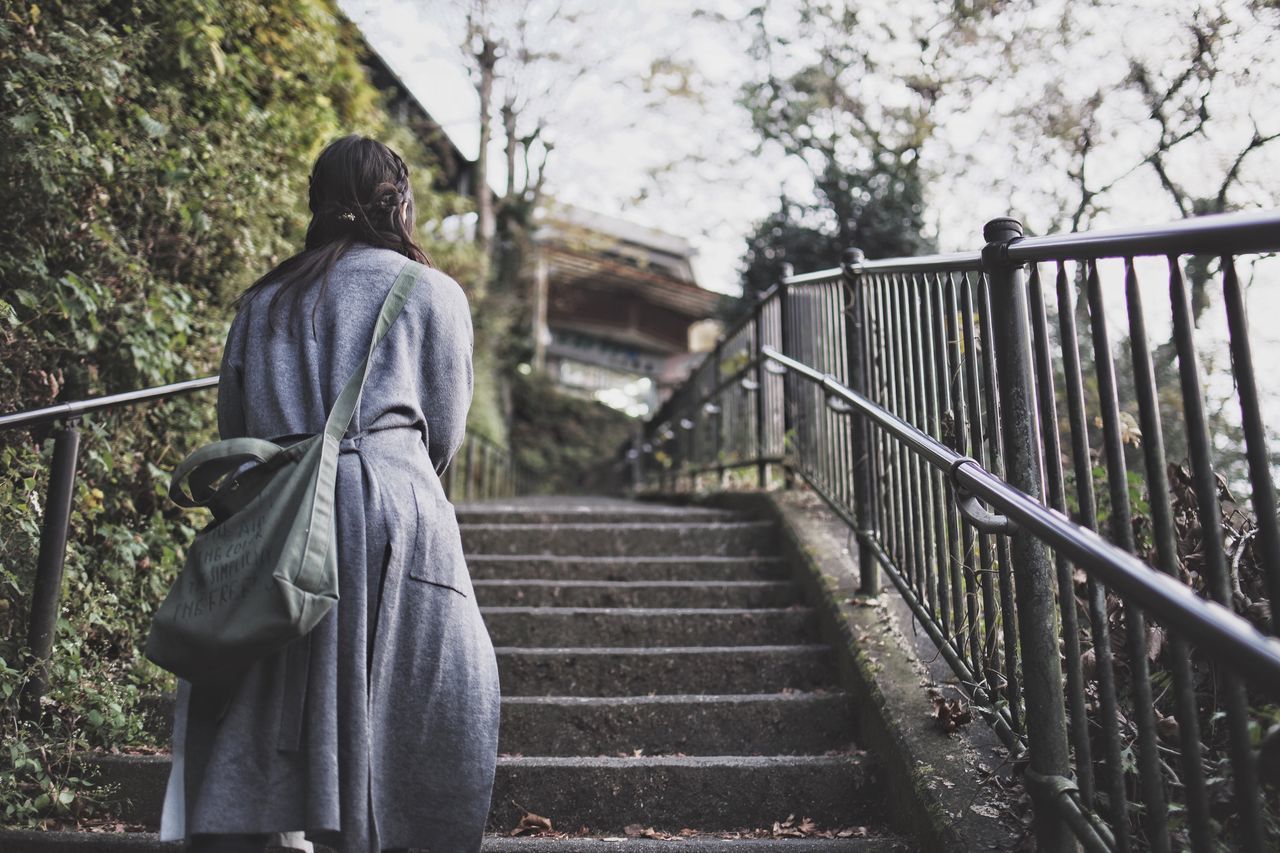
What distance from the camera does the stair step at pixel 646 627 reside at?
334 centimetres

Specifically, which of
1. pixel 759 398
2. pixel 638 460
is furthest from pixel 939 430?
pixel 638 460

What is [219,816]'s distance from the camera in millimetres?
1281

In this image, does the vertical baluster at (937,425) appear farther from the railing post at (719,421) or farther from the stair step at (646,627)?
the railing post at (719,421)

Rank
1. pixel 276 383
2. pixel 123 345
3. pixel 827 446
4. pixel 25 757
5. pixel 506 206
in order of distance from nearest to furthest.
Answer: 1. pixel 276 383
2. pixel 25 757
3. pixel 123 345
4. pixel 827 446
5. pixel 506 206

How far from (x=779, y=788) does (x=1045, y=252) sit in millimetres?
1529

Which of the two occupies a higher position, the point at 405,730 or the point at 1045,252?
the point at 1045,252

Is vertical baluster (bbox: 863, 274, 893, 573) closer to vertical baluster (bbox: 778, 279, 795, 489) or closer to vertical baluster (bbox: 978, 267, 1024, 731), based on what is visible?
vertical baluster (bbox: 978, 267, 1024, 731)

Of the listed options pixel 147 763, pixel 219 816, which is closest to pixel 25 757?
pixel 147 763

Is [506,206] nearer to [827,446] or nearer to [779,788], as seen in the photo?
[827,446]

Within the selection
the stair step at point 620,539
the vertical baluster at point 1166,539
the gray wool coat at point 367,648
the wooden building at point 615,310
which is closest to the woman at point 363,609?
the gray wool coat at point 367,648

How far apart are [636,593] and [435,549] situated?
2.29 m

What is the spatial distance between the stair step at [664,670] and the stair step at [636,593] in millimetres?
554

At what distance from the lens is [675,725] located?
9.01 feet

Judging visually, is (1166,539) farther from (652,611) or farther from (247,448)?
(652,611)
